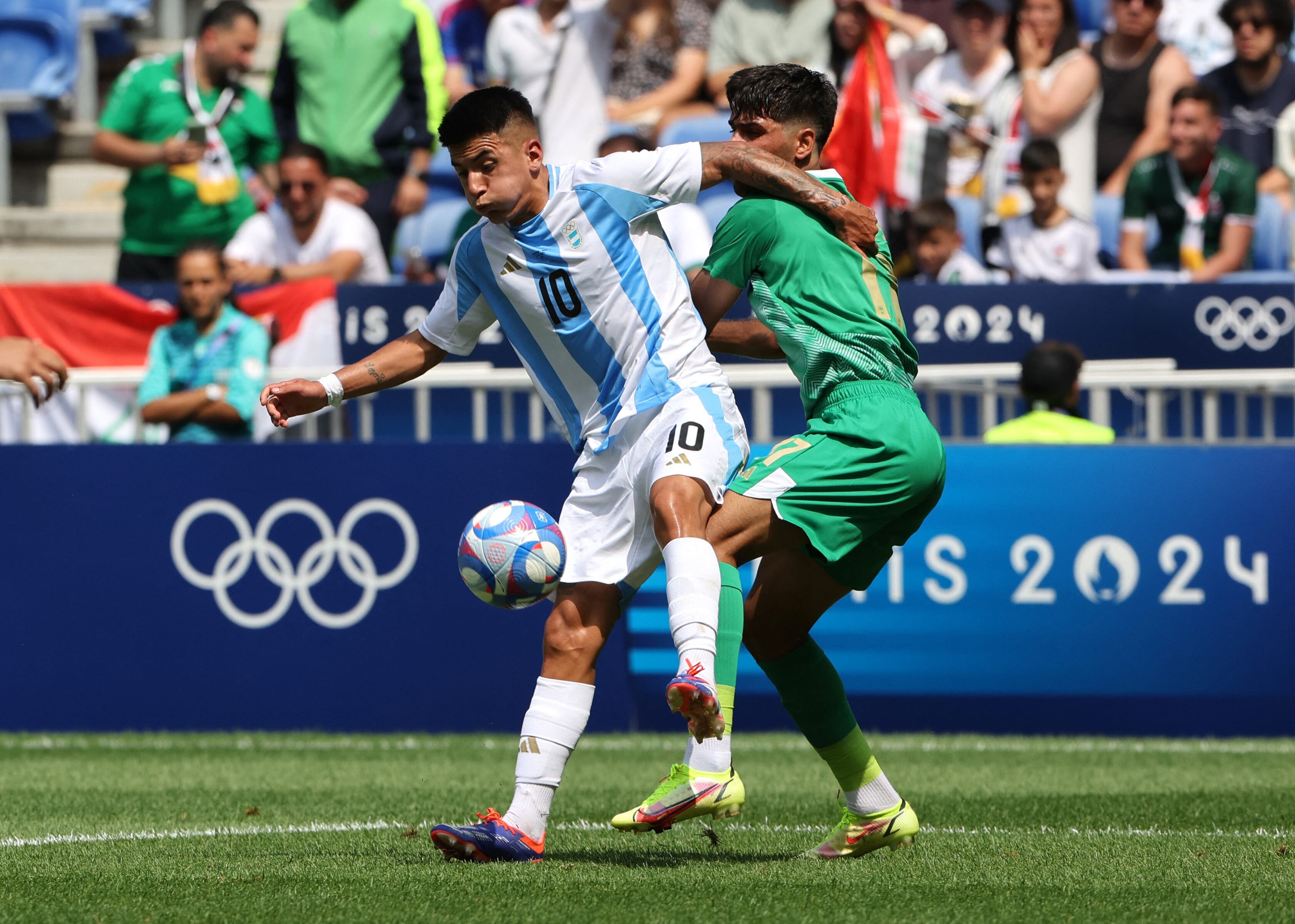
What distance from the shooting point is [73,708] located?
29.6ft

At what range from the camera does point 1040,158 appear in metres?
11.5

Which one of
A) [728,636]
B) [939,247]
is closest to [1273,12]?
[939,247]

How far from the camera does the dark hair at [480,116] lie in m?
4.98

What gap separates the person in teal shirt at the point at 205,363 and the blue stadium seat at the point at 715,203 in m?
3.42

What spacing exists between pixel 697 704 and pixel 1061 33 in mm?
9825

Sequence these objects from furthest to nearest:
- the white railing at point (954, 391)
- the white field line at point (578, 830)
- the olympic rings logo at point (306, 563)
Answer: the white railing at point (954, 391) → the olympic rings logo at point (306, 563) → the white field line at point (578, 830)

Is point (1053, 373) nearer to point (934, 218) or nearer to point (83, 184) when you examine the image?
point (934, 218)

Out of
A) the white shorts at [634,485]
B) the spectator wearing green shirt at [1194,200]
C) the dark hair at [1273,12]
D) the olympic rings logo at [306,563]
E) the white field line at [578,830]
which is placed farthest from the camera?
the dark hair at [1273,12]

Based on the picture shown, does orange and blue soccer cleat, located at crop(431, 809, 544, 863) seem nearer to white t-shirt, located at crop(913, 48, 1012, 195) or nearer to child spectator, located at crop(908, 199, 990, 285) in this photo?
child spectator, located at crop(908, 199, 990, 285)

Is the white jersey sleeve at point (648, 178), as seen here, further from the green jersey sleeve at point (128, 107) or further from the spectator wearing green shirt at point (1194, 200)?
the green jersey sleeve at point (128, 107)

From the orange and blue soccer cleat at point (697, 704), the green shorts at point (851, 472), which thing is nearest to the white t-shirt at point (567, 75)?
the green shorts at point (851, 472)

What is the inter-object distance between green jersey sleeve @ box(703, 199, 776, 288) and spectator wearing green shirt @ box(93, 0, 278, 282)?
776 cm

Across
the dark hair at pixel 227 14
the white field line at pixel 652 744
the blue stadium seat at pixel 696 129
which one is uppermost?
the dark hair at pixel 227 14

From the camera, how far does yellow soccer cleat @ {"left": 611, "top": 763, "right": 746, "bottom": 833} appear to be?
484cm
